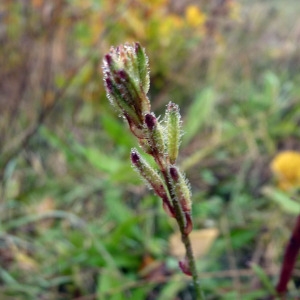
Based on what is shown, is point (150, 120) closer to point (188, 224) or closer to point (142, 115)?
point (142, 115)

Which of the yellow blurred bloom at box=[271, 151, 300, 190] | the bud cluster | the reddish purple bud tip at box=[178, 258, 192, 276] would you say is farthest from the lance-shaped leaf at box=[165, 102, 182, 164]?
the yellow blurred bloom at box=[271, 151, 300, 190]

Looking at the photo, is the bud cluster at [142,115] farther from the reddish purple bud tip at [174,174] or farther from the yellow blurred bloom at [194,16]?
the yellow blurred bloom at [194,16]

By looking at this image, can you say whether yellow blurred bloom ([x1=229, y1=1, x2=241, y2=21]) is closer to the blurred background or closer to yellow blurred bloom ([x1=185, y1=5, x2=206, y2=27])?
the blurred background

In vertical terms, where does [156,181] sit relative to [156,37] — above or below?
below

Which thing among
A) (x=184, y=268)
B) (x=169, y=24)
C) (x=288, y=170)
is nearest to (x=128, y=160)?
(x=288, y=170)

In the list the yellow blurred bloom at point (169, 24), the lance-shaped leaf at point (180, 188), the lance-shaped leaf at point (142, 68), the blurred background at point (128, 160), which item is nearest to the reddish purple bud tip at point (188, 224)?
the lance-shaped leaf at point (180, 188)

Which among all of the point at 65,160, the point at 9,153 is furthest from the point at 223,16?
the point at 9,153

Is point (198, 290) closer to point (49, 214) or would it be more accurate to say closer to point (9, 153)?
point (49, 214)
